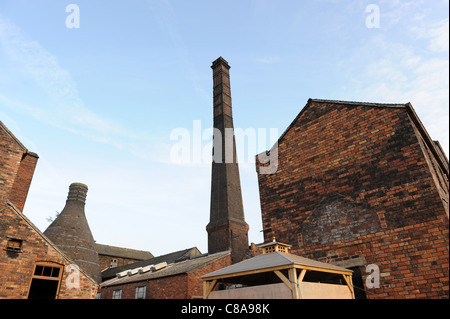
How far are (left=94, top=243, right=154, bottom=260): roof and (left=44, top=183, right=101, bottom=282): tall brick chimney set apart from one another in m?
15.2

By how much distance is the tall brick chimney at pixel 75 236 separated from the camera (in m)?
28.0

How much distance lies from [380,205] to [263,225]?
3.99 meters

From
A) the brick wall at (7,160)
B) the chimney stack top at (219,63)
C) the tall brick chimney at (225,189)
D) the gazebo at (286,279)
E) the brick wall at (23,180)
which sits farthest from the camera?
the chimney stack top at (219,63)

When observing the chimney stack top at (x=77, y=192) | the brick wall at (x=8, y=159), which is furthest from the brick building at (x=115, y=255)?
the brick wall at (x=8, y=159)

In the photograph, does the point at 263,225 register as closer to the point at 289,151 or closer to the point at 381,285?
the point at 289,151

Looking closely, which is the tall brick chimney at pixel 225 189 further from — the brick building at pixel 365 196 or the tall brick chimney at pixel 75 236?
the brick building at pixel 365 196

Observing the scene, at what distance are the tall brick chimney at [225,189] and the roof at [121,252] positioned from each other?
26.0 metres

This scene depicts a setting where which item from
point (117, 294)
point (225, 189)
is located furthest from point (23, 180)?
point (225, 189)

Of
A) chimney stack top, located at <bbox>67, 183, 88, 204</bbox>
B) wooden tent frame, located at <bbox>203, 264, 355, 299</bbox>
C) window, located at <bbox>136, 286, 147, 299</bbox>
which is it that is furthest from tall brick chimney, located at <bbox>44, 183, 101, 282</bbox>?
wooden tent frame, located at <bbox>203, 264, 355, 299</bbox>

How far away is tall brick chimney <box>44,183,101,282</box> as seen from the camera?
28.0m

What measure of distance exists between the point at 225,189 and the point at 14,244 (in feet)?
58.6

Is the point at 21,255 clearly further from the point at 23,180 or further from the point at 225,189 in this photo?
the point at 225,189

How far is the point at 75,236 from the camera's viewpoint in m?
29.0

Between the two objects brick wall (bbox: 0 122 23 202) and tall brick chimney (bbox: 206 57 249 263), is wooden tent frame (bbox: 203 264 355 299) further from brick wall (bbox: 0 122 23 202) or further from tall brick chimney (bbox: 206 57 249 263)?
tall brick chimney (bbox: 206 57 249 263)
